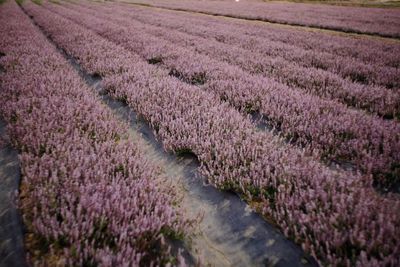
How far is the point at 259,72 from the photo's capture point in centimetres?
723

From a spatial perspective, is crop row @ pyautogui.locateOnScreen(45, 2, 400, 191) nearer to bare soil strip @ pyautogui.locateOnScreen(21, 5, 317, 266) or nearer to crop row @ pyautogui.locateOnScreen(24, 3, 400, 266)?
crop row @ pyautogui.locateOnScreen(24, 3, 400, 266)

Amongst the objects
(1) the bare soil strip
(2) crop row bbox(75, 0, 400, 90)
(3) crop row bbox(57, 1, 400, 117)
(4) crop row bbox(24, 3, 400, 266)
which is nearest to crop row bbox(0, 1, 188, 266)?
(1) the bare soil strip

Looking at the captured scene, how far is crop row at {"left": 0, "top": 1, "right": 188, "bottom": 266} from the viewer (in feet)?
6.45

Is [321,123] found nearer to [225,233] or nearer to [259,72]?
[225,233]

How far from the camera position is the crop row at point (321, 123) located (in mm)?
3027

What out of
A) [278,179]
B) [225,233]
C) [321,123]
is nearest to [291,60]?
[321,123]

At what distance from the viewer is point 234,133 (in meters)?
3.70

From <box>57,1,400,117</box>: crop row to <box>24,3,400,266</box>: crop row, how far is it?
1.24 metres

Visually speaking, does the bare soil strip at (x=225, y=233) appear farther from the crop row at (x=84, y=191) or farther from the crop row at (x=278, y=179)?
the crop row at (x=84, y=191)

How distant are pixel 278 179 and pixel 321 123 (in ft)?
4.85

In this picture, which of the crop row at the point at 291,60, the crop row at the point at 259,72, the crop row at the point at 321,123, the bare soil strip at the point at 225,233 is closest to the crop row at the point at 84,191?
the bare soil strip at the point at 225,233

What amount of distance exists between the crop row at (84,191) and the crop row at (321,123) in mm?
1924

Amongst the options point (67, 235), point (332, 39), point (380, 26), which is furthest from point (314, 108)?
point (380, 26)

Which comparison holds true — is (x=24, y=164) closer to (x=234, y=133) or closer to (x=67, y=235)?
(x=67, y=235)
